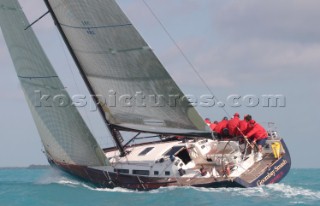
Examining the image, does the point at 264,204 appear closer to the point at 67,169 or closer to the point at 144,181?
the point at 144,181

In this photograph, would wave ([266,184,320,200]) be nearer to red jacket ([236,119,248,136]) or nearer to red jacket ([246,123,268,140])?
red jacket ([246,123,268,140])

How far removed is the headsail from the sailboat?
0.10 feet

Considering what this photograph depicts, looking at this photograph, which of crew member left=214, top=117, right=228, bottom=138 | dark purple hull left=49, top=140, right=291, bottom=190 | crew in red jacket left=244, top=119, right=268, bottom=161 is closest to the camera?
dark purple hull left=49, top=140, right=291, bottom=190

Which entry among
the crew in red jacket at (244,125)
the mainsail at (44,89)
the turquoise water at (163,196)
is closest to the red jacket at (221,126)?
the crew in red jacket at (244,125)

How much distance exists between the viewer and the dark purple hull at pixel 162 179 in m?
18.0

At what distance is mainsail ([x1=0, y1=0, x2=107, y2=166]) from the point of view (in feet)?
67.7

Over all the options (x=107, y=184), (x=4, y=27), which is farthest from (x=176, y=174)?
(x=4, y=27)

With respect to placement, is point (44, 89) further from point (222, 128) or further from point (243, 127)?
point (243, 127)

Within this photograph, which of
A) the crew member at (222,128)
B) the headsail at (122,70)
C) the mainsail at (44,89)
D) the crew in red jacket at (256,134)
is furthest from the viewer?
the crew member at (222,128)

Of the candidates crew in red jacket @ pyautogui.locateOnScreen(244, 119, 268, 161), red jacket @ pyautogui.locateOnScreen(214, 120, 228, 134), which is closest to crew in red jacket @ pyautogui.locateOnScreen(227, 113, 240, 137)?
red jacket @ pyautogui.locateOnScreen(214, 120, 228, 134)

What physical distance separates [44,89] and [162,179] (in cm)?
532

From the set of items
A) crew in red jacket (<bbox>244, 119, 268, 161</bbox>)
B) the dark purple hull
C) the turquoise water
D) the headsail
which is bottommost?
the turquoise water

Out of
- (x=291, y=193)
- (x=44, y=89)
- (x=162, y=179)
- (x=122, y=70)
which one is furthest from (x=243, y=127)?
(x=44, y=89)

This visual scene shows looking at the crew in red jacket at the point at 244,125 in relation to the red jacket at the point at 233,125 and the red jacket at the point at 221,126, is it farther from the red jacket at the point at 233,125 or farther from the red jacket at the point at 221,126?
the red jacket at the point at 221,126
